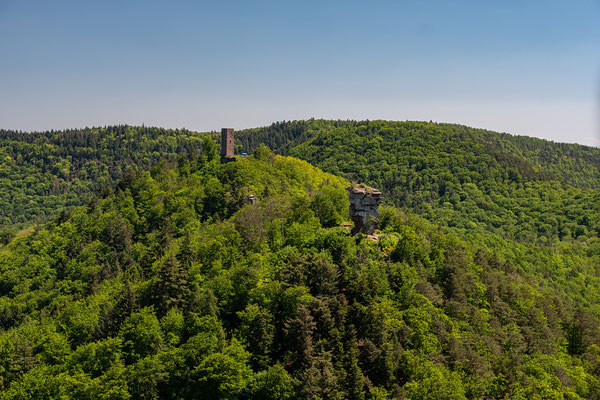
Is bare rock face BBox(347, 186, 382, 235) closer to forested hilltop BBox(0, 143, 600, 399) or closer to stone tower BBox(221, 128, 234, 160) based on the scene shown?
forested hilltop BBox(0, 143, 600, 399)

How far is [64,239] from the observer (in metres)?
104

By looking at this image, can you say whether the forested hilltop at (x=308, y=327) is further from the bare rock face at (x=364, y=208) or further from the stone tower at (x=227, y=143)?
the stone tower at (x=227, y=143)

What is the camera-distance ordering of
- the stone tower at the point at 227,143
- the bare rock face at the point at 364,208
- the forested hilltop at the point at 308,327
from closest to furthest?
the forested hilltop at the point at 308,327 → the bare rock face at the point at 364,208 → the stone tower at the point at 227,143

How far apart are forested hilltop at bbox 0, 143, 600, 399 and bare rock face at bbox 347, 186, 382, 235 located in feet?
8.36

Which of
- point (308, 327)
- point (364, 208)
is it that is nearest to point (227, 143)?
point (364, 208)

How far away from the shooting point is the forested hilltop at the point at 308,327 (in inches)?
1714

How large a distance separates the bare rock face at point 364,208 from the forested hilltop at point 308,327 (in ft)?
8.36

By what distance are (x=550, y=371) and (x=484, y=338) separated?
9.42 m

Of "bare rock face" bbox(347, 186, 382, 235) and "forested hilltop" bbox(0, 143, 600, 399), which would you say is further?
"bare rock face" bbox(347, 186, 382, 235)

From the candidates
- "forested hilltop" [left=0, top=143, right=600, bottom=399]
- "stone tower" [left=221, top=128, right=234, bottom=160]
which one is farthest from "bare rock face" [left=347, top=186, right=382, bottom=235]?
"stone tower" [left=221, top=128, right=234, bottom=160]

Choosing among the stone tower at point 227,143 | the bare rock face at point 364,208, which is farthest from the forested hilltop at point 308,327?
the stone tower at point 227,143

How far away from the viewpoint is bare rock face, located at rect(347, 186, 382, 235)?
62656 millimetres

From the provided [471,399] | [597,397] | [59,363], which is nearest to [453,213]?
[597,397]

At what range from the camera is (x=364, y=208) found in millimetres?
62906
